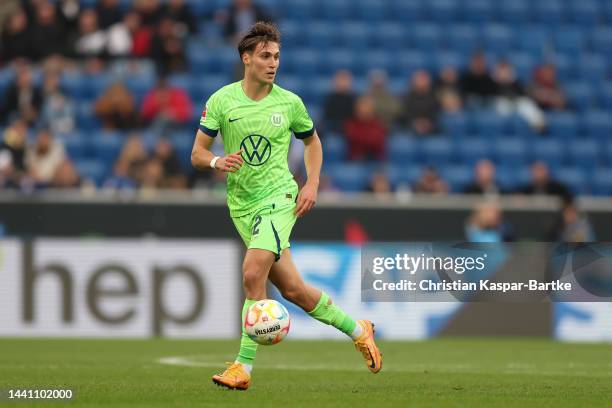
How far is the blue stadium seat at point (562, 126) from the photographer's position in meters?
21.3

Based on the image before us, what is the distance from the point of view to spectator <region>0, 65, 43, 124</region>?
19.3m

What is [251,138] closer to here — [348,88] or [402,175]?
[402,175]

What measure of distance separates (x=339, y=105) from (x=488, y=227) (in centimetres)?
430

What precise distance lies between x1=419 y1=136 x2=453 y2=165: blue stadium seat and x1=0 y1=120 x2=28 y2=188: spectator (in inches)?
235

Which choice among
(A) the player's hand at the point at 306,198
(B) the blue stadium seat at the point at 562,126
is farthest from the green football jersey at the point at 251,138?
(B) the blue stadium seat at the point at 562,126

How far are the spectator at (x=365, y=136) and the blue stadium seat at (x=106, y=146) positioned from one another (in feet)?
11.1

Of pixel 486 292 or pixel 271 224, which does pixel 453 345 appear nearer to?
pixel 486 292

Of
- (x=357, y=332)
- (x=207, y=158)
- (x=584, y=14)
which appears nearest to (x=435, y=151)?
(x=584, y=14)

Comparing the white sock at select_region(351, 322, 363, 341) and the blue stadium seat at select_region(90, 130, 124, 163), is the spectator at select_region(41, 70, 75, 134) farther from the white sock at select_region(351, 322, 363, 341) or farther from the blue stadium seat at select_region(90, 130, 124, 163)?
the white sock at select_region(351, 322, 363, 341)

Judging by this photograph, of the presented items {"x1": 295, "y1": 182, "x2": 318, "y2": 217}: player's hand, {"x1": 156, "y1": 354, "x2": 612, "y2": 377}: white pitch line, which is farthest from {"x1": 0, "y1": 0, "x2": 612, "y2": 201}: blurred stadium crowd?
{"x1": 295, "y1": 182, "x2": 318, "y2": 217}: player's hand

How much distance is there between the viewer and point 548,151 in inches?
811

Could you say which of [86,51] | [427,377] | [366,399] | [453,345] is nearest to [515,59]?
[86,51]

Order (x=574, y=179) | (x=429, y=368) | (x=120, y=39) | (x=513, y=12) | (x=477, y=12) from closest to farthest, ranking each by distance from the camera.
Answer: (x=429, y=368), (x=574, y=179), (x=120, y=39), (x=477, y=12), (x=513, y=12)

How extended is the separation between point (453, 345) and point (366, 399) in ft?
21.0
